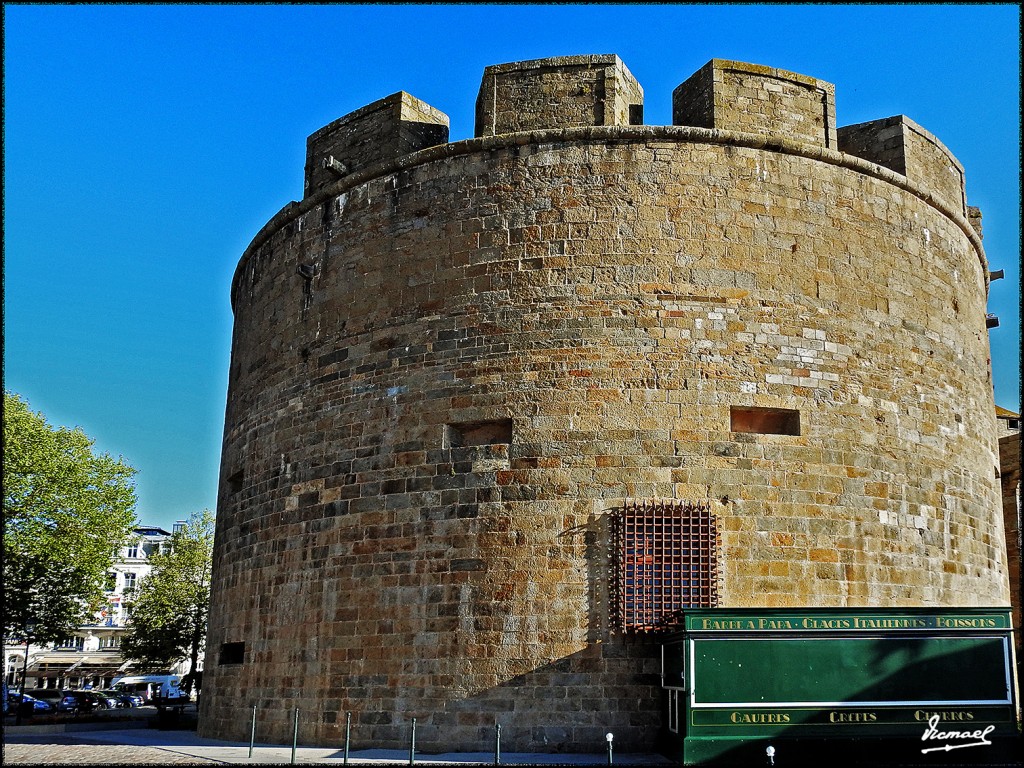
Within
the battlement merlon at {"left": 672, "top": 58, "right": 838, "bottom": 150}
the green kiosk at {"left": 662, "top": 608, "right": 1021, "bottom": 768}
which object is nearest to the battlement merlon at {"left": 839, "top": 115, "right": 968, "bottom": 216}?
the battlement merlon at {"left": 672, "top": 58, "right": 838, "bottom": 150}

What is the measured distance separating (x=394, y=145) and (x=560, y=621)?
620cm

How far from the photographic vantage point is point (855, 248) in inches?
449

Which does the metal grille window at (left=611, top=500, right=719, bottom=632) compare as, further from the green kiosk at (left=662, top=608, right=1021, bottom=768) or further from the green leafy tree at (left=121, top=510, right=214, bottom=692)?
the green leafy tree at (left=121, top=510, right=214, bottom=692)

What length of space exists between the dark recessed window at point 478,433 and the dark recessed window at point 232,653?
3.88 m

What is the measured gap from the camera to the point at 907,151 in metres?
12.4

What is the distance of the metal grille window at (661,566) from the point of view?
991 centimetres

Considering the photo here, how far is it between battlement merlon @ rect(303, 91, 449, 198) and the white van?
70.3 ft

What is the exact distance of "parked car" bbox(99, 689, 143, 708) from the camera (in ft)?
110

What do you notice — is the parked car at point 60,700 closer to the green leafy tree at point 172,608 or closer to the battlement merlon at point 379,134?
the green leafy tree at point 172,608

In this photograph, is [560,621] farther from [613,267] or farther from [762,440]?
[613,267]

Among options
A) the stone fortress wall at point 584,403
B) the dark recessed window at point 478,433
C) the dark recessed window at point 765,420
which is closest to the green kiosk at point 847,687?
the stone fortress wall at point 584,403

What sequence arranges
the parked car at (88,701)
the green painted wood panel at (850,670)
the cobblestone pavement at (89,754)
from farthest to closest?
the parked car at (88,701) → the cobblestone pavement at (89,754) → the green painted wood panel at (850,670)

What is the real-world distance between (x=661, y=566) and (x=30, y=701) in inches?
846

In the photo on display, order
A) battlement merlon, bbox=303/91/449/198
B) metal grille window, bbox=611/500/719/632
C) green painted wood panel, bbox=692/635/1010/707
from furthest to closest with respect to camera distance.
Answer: battlement merlon, bbox=303/91/449/198 → metal grille window, bbox=611/500/719/632 → green painted wood panel, bbox=692/635/1010/707
